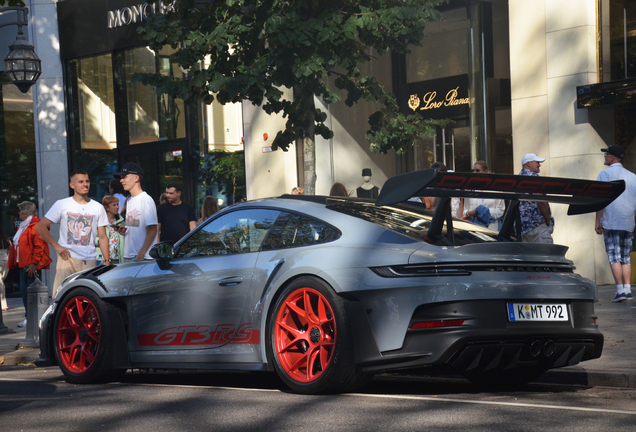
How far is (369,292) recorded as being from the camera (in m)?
5.59

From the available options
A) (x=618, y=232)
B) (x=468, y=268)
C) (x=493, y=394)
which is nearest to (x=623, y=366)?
(x=493, y=394)

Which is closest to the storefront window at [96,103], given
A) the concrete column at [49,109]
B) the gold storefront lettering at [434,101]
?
the concrete column at [49,109]

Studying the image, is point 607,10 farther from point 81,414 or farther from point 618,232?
point 81,414

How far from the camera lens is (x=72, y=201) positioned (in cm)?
1015

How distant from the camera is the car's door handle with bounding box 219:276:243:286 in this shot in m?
6.36

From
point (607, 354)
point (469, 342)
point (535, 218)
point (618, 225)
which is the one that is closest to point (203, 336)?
point (469, 342)

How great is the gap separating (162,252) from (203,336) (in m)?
0.80

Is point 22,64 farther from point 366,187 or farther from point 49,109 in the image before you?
point 49,109

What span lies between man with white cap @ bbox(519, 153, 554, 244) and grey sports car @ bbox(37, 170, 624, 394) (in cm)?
430

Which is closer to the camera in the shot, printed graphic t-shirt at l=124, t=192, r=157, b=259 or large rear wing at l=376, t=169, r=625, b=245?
large rear wing at l=376, t=169, r=625, b=245

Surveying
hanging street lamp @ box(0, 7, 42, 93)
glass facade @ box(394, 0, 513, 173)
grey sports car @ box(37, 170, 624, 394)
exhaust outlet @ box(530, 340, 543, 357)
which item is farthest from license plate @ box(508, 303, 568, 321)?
hanging street lamp @ box(0, 7, 42, 93)

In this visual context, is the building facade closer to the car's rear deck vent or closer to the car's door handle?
the car's door handle

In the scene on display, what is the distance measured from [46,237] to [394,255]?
17.8 feet

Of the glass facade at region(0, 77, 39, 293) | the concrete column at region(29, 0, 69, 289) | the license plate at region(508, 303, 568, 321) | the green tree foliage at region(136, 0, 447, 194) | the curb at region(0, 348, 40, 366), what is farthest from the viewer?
the glass facade at region(0, 77, 39, 293)
